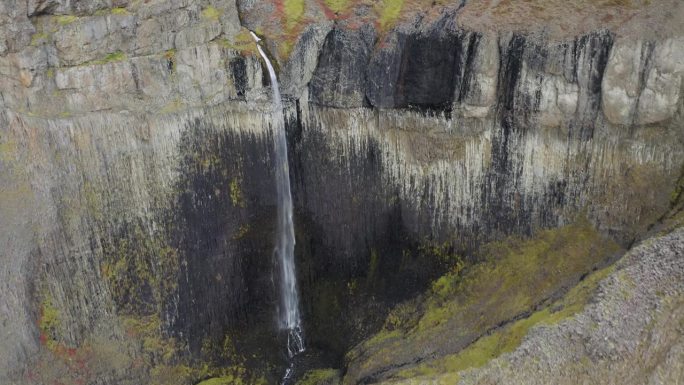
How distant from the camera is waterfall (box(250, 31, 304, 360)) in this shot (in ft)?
85.8

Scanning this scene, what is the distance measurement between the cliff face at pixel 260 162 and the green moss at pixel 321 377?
→ 1.25m

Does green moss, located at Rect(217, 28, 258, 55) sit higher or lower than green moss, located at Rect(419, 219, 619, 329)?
higher

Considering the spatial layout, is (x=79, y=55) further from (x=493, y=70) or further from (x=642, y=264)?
(x=642, y=264)

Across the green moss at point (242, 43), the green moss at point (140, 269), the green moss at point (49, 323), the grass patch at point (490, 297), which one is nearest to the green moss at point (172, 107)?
the green moss at point (242, 43)

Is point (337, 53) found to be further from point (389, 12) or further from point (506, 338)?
point (506, 338)

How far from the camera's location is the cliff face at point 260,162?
22.9 m

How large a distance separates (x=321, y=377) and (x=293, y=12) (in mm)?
14554

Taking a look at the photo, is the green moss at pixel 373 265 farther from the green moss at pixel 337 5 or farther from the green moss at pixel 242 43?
the green moss at pixel 337 5

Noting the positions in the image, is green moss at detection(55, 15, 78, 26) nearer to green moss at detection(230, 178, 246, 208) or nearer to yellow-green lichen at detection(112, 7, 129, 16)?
yellow-green lichen at detection(112, 7, 129, 16)

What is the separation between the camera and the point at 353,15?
2645 centimetres

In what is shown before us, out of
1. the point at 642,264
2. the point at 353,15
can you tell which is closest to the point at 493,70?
the point at 353,15

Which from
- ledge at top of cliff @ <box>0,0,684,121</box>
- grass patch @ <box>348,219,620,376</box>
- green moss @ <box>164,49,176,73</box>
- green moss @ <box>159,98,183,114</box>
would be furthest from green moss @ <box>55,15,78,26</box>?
grass patch @ <box>348,219,620,376</box>

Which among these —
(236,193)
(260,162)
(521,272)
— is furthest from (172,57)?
(521,272)

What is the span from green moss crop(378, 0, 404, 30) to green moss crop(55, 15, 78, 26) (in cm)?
1144
